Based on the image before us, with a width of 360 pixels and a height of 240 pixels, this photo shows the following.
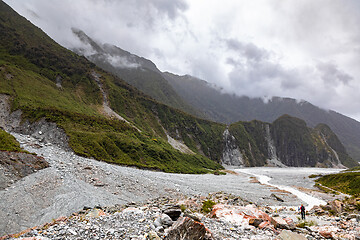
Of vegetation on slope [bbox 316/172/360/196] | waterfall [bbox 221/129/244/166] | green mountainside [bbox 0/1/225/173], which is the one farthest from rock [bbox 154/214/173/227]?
waterfall [bbox 221/129/244/166]

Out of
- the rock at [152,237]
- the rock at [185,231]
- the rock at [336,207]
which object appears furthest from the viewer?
the rock at [336,207]

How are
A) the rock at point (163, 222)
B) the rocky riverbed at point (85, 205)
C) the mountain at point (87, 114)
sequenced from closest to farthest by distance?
the rocky riverbed at point (85, 205) < the rock at point (163, 222) < the mountain at point (87, 114)

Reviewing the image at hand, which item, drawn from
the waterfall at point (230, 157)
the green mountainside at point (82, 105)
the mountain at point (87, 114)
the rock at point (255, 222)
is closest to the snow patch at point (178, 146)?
the mountain at point (87, 114)

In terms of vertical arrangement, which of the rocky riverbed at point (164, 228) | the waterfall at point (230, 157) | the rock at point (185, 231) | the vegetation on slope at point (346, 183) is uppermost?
the vegetation on slope at point (346, 183)

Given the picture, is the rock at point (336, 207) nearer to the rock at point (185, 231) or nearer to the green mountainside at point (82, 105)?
the rock at point (185, 231)

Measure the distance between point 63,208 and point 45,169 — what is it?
446 inches

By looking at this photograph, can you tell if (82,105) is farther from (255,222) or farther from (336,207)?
(336,207)

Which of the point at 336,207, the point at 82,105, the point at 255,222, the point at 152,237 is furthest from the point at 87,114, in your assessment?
the point at 336,207

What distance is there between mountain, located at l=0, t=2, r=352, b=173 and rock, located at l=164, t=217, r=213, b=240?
43045mm

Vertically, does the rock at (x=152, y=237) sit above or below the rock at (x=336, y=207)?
below

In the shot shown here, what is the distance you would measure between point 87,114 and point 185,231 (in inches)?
3364

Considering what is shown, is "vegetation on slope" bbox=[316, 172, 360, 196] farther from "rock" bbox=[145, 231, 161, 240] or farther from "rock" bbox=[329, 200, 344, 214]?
"rock" bbox=[145, 231, 161, 240]

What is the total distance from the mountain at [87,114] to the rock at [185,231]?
141 ft

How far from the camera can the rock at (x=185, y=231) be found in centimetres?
902
